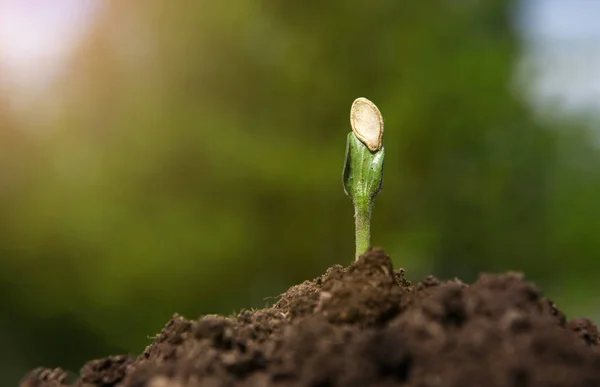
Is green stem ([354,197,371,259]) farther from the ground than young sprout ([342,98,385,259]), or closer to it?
closer to it

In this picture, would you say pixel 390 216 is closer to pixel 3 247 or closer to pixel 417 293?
pixel 3 247

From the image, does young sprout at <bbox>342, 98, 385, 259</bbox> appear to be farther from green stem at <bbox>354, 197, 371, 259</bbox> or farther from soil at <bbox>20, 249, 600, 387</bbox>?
soil at <bbox>20, 249, 600, 387</bbox>

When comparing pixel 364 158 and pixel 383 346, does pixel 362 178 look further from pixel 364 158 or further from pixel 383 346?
pixel 383 346

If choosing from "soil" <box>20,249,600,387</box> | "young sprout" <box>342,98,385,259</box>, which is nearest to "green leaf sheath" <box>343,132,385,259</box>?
"young sprout" <box>342,98,385,259</box>

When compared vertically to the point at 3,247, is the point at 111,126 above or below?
above

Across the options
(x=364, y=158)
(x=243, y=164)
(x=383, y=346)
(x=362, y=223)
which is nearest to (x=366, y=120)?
(x=364, y=158)

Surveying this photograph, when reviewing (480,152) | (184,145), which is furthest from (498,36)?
(184,145)
